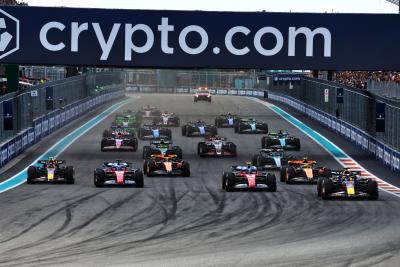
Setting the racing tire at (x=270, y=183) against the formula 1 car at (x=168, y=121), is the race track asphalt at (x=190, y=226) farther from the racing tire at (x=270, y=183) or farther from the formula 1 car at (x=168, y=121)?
the formula 1 car at (x=168, y=121)

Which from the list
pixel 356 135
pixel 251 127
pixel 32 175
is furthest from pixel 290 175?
pixel 251 127

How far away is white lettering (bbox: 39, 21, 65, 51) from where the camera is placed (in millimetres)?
40031

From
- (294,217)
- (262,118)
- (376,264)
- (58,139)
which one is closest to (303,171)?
(294,217)

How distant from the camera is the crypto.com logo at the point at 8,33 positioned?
131ft

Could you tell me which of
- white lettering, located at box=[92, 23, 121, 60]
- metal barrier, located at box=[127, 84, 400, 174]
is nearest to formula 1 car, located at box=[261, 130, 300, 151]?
metal barrier, located at box=[127, 84, 400, 174]

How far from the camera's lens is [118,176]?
113ft

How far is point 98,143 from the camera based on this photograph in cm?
5384

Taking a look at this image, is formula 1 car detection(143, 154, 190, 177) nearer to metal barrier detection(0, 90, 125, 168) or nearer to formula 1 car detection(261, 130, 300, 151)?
metal barrier detection(0, 90, 125, 168)

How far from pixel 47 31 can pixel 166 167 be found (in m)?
6.97

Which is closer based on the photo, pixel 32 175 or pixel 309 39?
pixel 32 175

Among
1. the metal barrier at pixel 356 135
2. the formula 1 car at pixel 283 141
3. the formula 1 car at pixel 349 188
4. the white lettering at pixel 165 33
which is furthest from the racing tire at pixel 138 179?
the formula 1 car at pixel 283 141

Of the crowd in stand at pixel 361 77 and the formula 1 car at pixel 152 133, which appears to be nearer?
the formula 1 car at pixel 152 133

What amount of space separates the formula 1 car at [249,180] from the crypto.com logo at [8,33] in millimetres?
11134

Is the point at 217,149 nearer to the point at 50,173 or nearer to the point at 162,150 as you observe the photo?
the point at 162,150
